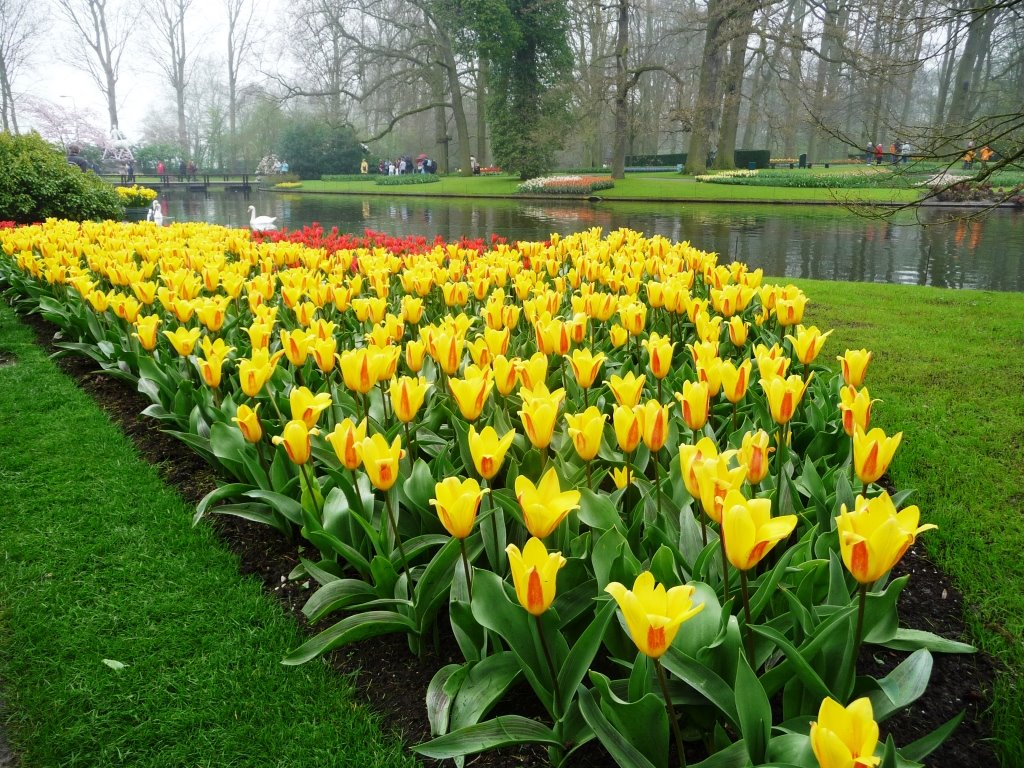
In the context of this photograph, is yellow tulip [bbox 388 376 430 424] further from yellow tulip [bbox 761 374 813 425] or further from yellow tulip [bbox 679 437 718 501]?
yellow tulip [bbox 761 374 813 425]

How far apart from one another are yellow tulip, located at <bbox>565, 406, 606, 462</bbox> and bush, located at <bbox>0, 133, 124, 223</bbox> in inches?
470

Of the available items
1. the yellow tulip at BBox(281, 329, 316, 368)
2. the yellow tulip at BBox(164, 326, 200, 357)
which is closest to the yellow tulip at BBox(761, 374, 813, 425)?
the yellow tulip at BBox(281, 329, 316, 368)

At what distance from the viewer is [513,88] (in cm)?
3130

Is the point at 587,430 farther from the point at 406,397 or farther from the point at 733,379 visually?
the point at 733,379

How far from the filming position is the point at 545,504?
161 centimetres

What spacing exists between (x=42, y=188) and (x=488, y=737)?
1306 centimetres

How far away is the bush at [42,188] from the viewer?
1139cm

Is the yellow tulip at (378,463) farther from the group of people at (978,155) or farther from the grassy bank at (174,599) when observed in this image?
the group of people at (978,155)

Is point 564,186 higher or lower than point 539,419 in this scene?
higher

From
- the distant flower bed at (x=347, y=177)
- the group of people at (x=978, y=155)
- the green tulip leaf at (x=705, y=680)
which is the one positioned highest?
the distant flower bed at (x=347, y=177)

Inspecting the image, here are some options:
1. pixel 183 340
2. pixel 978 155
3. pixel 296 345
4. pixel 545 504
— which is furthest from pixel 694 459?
pixel 978 155

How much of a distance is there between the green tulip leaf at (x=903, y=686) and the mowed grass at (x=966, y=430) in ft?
1.26

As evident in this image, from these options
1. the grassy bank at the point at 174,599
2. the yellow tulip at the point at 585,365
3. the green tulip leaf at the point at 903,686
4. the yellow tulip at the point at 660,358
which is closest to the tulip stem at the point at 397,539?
the grassy bank at the point at 174,599

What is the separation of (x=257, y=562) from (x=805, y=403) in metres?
2.35
